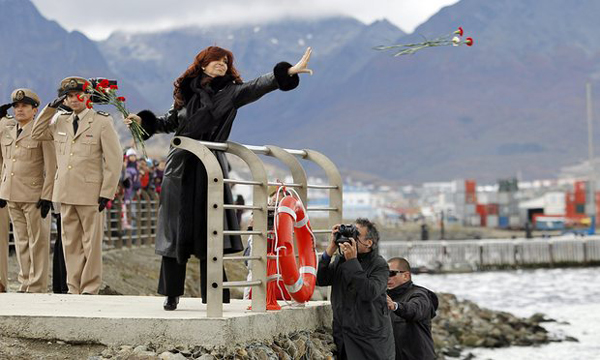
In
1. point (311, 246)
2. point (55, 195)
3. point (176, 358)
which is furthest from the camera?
point (55, 195)

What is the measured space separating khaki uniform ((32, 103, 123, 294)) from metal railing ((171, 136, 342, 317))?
1.85m

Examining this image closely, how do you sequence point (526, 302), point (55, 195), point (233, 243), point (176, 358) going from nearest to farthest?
point (176, 358) < point (233, 243) < point (55, 195) < point (526, 302)

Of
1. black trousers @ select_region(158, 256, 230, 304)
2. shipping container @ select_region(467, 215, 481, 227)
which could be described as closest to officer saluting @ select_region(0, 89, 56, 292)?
black trousers @ select_region(158, 256, 230, 304)

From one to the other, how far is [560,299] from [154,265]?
1648 inches

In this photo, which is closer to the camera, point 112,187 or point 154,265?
point 112,187

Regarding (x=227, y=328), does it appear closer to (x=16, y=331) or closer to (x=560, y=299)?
(x=16, y=331)

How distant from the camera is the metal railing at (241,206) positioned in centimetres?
793

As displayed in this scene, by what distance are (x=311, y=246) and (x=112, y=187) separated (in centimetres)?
226

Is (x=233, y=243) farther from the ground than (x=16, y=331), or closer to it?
farther from the ground

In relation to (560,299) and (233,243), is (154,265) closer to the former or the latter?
(233,243)

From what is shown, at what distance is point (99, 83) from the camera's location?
9.15 meters

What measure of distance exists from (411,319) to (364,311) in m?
0.76

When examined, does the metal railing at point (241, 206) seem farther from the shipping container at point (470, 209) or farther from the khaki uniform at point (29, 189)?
the shipping container at point (470, 209)

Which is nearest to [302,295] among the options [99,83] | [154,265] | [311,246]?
[311,246]
